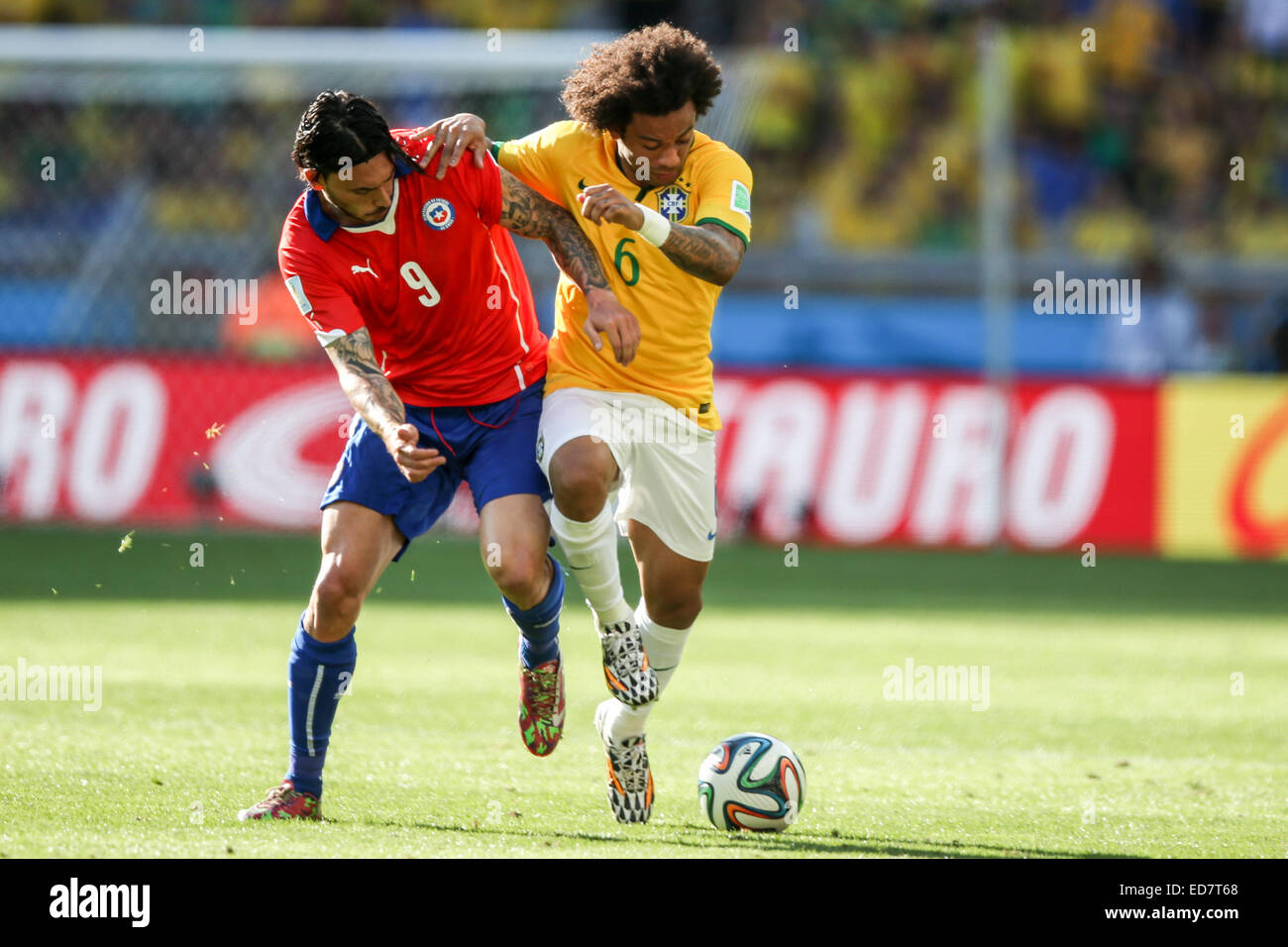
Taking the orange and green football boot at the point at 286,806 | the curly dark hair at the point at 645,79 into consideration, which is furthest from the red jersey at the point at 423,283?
the orange and green football boot at the point at 286,806

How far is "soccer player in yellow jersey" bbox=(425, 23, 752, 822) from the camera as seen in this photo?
16.6 ft

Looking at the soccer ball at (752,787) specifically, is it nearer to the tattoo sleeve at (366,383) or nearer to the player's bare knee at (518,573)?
the player's bare knee at (518,573)

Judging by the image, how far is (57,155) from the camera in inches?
635

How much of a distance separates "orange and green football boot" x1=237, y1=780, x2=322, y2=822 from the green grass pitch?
0.10 metres

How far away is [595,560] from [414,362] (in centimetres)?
91

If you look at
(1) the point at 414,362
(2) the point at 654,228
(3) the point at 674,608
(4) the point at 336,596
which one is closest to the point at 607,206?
(2) the point at 654,228

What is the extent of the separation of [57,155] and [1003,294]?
933 cm

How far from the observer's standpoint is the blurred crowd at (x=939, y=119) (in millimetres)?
16219

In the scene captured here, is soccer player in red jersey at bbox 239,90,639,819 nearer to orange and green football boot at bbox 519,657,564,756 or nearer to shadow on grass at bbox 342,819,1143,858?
orange and green football boot at bbox 519,657,564,756

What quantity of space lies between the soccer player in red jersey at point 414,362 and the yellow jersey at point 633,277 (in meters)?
0.15

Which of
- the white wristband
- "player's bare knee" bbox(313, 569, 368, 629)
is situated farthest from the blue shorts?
the white wristband

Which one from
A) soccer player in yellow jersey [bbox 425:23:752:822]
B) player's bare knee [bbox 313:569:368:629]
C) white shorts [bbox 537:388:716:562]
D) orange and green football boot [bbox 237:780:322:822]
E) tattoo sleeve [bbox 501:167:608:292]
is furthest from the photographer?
white shorts [bbox 537:388:716:562]

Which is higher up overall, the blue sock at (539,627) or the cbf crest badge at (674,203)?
the cbf crest badge at (674,203)
